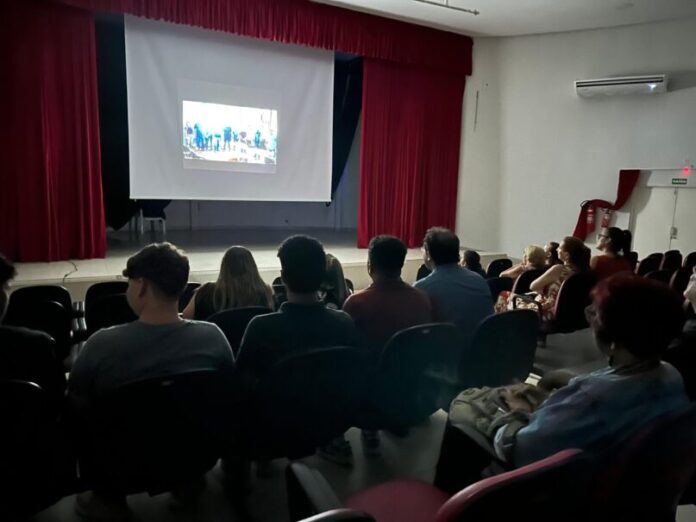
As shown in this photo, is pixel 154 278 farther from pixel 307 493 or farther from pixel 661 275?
pixel 661 275

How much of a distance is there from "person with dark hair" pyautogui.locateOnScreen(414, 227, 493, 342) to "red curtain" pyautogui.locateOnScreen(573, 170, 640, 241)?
5.26 metres

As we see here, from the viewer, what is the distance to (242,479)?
6.67 ft

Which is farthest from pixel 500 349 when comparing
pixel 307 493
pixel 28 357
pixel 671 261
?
pixel 671 261

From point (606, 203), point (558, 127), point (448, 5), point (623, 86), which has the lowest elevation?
point (606, 203)

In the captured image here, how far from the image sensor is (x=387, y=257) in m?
2.32

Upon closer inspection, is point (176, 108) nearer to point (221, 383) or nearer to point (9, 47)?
point (9, 47)

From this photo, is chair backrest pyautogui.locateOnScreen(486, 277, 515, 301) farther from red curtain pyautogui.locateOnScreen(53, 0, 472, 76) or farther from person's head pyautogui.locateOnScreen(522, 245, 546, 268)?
red curtain pyautogui.locateOnScreen(53, 0, 472, 76)

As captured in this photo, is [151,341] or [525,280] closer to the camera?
[151,341]

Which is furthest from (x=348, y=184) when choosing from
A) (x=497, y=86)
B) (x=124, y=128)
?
(x=124, y=128)

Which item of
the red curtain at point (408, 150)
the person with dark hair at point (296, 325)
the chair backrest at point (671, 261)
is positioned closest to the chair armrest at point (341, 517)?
the person with dark hair at point (296, 325)

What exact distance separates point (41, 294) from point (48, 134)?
3323mm

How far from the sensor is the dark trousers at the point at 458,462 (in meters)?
1.52

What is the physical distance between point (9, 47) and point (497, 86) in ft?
21.0

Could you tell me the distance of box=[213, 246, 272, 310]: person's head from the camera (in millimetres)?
2443
